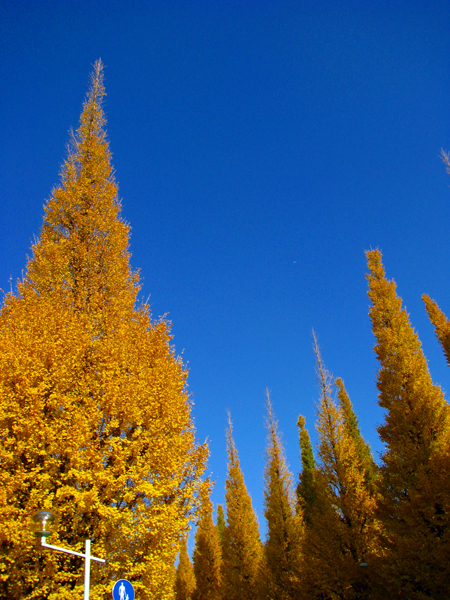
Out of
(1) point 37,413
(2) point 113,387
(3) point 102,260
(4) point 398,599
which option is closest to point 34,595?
(1) point 37,413

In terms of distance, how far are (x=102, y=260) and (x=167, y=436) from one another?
6.11 m

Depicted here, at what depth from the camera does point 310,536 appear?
14.8 meters

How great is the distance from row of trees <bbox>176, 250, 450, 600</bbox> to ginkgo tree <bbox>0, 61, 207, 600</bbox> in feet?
24.3

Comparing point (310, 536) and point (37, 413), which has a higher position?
point (37, 413)

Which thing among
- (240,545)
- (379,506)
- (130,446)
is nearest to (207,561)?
(240,545)

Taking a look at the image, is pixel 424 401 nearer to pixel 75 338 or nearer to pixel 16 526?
pixel 75 338

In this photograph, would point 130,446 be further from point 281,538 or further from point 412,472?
point 281,538

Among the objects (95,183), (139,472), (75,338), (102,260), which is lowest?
(139,472)

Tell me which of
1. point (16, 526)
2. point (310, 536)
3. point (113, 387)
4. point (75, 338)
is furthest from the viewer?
point (310, 536)

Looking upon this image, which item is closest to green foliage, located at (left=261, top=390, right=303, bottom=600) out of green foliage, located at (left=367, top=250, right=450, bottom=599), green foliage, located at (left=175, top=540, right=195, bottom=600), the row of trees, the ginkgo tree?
the row of trees

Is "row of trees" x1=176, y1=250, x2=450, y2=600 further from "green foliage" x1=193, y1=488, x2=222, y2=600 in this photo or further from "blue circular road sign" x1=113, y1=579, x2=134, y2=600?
"blue circular road sign" x1=113, y1=579, x2=134, y2=600

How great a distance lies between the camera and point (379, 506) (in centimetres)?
1262

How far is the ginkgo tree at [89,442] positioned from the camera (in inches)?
265

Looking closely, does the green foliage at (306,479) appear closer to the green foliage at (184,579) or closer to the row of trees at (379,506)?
the row of trees at (379,506)
